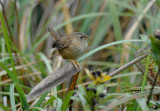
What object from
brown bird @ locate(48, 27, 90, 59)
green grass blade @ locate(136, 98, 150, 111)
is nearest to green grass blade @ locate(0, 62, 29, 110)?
green grass blade @ locate(136, 98, 150, 111)

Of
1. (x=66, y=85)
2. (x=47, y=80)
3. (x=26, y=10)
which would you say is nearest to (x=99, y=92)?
(x=47, y=80)

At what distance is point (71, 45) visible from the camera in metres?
2.06

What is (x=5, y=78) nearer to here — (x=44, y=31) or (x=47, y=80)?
(x=47, y=80)

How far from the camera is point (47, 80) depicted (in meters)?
1.22

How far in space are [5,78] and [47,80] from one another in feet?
3.77

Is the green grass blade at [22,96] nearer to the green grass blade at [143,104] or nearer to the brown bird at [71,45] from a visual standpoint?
the green grass blade at [143,104]

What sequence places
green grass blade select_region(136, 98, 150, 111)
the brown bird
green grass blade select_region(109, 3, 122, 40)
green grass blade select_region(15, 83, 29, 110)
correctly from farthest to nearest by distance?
green grass blade select_region(109, 3, 122, 40)
the brown bird
green grass blade select_region(15, 83, 29, 110)
green grass blade select_region(136, 98, 150, 111)

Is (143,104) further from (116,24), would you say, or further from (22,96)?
(116,24)

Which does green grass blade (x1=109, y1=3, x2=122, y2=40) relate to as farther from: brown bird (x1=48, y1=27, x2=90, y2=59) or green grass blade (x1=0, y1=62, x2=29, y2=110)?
green grass blade (x1=0, y1=62, x2=29, y2=110)

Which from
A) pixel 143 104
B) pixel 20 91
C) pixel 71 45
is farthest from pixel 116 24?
pixel 143 104

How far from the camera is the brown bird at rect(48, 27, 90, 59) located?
200cm

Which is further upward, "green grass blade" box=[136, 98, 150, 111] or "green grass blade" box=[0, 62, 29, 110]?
"green grass blade" box=[0, 62, 29, 110]

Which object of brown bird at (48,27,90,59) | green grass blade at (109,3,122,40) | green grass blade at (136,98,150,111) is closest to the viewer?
green grass blade at (136,98,150,111)

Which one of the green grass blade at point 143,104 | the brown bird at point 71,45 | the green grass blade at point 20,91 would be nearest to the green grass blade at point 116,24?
the brown bird at point 71,45
